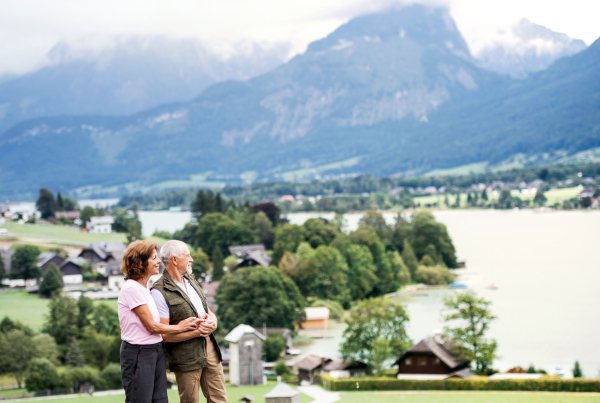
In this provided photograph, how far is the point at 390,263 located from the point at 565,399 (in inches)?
1397

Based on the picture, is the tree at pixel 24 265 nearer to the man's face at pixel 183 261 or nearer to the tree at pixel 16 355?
the tree at pixel 16 355

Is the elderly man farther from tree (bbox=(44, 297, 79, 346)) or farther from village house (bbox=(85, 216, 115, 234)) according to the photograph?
village house (bbox=(85, 216, 115, 234))

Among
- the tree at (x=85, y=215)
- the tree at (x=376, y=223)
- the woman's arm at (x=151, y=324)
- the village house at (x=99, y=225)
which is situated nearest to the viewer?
the woman's arm at (x=151, y=324)

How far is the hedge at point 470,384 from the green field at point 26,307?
657 inches

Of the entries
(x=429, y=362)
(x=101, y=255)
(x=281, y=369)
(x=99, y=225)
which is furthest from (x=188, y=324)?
(x=99, y=225)

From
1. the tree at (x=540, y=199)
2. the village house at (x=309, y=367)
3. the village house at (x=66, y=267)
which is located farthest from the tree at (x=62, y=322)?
the tree at (x=540, y=199)

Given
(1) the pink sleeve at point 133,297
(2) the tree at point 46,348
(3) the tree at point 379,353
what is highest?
(1) the pink sleeve at point 133,297

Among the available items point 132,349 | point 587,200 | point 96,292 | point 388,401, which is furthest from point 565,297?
point 587,200

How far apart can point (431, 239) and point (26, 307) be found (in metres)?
36.4

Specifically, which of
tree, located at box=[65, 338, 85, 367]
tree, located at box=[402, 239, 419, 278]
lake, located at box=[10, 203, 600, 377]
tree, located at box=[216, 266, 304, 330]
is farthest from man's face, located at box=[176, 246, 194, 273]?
tree, located at box=[402, 239, 419, 278]

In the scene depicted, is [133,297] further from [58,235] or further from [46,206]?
[46,206]

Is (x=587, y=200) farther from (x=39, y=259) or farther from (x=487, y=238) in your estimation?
(x=39, y=259)

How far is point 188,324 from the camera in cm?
475

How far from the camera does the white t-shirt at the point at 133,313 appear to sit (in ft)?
15.0
